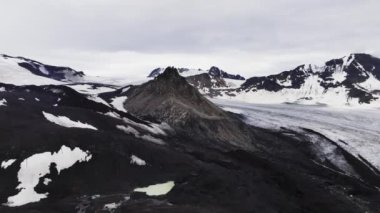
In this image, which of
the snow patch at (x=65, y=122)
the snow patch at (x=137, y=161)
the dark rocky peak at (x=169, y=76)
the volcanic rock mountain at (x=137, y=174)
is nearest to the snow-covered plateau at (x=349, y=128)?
the dark rocky peak at (x=169, y=76)

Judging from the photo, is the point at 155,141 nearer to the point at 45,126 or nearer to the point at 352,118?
the point at 45,126

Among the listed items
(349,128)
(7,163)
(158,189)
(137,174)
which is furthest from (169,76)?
(158,189)

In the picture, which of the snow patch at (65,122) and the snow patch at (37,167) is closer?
the snow patch at (37,167)

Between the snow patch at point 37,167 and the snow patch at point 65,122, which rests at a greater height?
the snow patch at point 65,122

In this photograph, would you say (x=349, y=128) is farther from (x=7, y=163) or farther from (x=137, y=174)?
(x=7, y=163)

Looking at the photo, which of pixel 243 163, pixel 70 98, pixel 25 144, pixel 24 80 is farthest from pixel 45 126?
pixel 24 80

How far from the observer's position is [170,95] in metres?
115

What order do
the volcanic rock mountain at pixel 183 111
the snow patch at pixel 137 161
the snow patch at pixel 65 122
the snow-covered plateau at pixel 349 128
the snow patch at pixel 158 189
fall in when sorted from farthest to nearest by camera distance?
1. the snow-covered plateau at pixel 349 128
2. the volcanic rock mountain at pixel 183 111
3. the snow patch at pixel 65 122
4. the snow patch at pixel 137 161
5. the snow patch at pixel 158 189

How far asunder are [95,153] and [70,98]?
181ft

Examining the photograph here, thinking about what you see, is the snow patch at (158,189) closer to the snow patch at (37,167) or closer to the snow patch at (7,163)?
the snow patch at (37,167)

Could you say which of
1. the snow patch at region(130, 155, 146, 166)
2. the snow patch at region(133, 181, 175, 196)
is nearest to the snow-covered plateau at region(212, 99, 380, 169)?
the snow patch at region(130, 155, 146, 166)

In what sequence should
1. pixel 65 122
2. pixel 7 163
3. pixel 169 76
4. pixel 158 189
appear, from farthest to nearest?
pixel 169 76 < pixel 65 122 < pixel 7 163 < pixel 158 189

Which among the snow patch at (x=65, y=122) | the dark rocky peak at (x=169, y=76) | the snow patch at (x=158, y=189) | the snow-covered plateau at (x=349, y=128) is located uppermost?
the dark rocky peak at (x=169, y=76)

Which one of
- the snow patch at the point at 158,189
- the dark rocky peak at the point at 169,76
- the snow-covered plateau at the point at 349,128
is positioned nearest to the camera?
the snow patch at the point at 158,189
